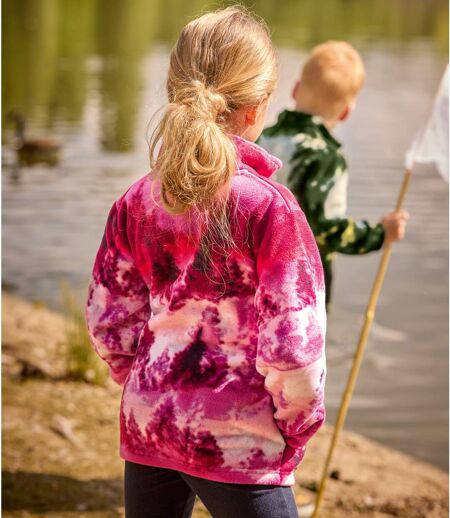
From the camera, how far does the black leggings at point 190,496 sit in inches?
80.5

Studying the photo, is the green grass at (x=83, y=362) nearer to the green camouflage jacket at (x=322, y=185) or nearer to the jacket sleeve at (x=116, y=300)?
the green camouflage jacket at (x=322, y=185)

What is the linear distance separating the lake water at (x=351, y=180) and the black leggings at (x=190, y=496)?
2.46 ft

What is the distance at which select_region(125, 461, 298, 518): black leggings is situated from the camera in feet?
6.71

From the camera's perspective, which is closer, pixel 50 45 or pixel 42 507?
pixel 42 507

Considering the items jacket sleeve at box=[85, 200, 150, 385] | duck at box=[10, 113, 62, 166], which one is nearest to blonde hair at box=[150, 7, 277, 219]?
jacket sleeve at box=[85, 200, 150, 385]

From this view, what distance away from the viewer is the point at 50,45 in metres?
23.2

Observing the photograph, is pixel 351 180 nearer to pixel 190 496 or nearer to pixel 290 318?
pixel 190 496

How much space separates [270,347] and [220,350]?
0.12 metres

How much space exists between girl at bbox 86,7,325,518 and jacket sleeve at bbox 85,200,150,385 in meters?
0.10

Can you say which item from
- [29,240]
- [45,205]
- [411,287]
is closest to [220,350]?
[411,287]

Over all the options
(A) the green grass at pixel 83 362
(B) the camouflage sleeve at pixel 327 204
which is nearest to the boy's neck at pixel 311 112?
(B) the camouflage sleeve at pixel 327 204

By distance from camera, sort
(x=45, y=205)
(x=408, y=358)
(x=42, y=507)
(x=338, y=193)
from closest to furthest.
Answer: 1. (x=338, y=193)
2. (x=42, y=507)
3. (x=408, y=358)
4. (x=45, y=205)

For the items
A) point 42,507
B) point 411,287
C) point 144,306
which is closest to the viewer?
point 144,306

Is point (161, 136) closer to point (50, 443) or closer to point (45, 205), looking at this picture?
point (50, 443)
